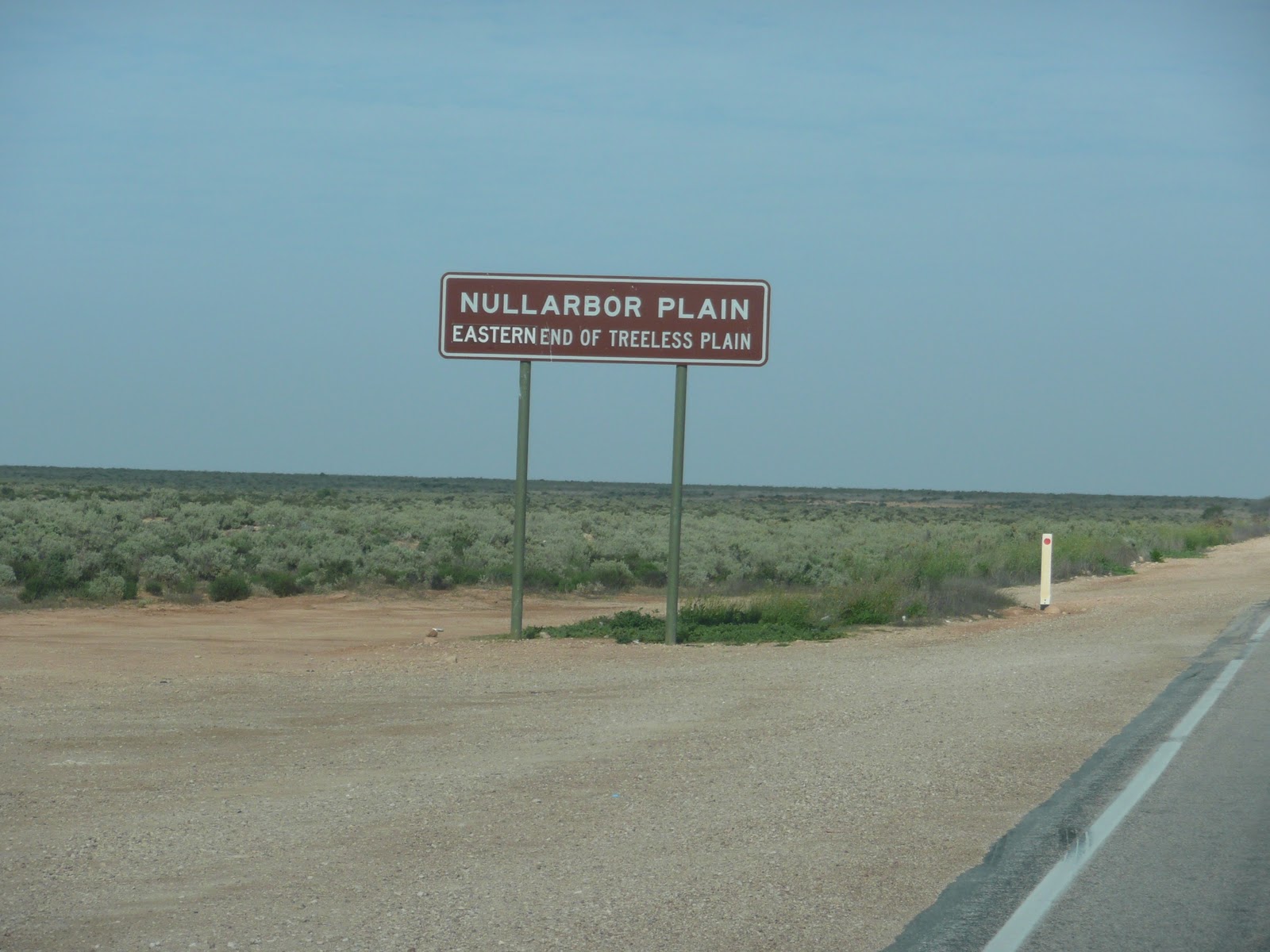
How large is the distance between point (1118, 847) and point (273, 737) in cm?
618

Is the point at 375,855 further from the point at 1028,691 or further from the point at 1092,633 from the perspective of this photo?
the point at 1092,633

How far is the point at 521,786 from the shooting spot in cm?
799

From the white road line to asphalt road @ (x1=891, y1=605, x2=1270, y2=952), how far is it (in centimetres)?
2

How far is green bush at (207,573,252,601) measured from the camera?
2342cm

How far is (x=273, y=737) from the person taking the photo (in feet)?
32.0

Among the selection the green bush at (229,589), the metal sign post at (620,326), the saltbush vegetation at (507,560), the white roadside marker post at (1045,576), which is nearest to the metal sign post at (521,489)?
the metal sign post at (620,326)

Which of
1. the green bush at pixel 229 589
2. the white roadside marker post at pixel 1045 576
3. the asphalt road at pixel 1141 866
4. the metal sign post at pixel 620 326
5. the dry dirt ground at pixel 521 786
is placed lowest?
the green bush at pixel 229 589

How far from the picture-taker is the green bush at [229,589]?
23422 millimetres

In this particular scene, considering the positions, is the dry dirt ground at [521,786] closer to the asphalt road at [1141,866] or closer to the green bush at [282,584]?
the asphalt road at [1141,866]

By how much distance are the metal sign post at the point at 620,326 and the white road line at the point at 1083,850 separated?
807 centimetres

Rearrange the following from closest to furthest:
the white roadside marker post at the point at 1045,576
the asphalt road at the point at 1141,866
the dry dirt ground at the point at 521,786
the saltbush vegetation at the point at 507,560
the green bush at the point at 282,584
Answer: the asphalt road at the point at 1141,866 < the dry dirt ground at the point at 521,786 < the saltbush vegetation at the point at 507,560 < the white roadside marker post at the point at 1045,576 < the green bush at the point at 282,584

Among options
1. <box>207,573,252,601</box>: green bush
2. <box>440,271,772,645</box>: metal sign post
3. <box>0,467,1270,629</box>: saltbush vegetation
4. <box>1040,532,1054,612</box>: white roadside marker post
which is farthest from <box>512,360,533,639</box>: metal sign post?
<box>1040,532,1054,612</box>: white roadside marker post

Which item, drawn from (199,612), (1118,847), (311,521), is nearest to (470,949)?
(1118,847)

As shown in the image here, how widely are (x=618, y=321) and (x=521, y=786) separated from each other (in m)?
9.90
